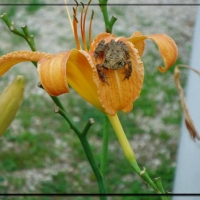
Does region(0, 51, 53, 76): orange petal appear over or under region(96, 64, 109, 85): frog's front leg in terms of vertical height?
over

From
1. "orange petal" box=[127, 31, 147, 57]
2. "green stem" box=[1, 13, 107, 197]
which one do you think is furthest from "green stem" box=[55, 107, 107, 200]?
"orange petal" box=[127, 31, 147, 57]

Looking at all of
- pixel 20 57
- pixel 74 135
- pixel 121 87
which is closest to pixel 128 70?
pixel 121 87

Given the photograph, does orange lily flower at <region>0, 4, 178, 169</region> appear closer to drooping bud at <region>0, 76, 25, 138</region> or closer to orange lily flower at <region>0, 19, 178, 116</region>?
orange lily flower at <region>0, 19, 178, 116</region>

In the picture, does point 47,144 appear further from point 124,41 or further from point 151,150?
point 124,41

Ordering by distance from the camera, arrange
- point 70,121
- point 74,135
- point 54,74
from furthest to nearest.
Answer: point 74,135 < point 70,121 < point 54,74

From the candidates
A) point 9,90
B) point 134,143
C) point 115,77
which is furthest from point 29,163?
point 115,77

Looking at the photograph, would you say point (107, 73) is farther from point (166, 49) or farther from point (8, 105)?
point (8, 105)
